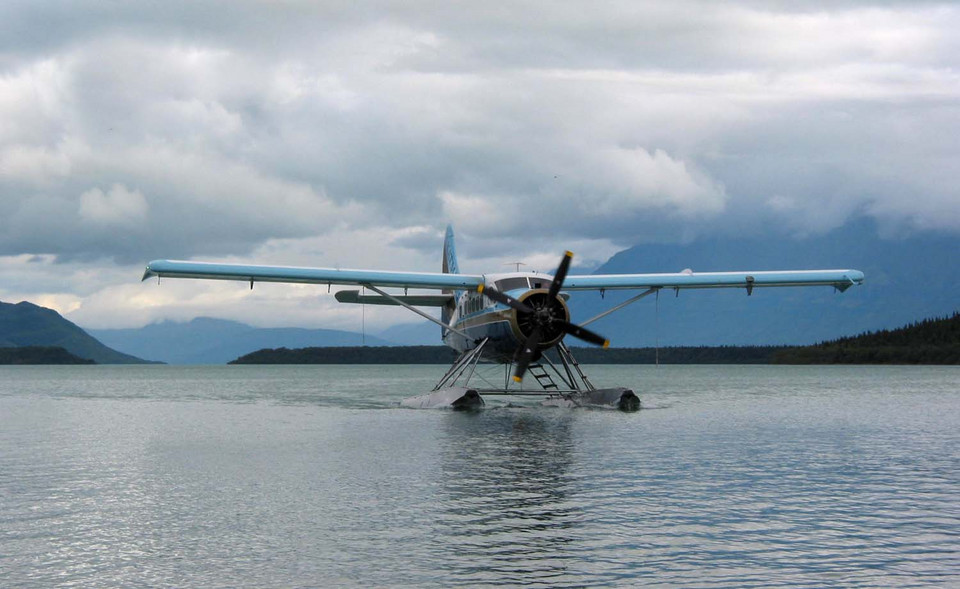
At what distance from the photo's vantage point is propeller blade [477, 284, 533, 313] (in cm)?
2677

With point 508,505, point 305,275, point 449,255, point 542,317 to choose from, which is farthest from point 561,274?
point 449,255

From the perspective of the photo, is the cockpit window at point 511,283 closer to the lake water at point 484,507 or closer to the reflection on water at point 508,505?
the lake water at point 484,507

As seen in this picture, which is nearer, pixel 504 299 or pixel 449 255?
pixel 504 299

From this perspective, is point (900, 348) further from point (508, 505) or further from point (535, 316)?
point (508, 505)

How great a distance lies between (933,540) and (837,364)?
168259 millimetres

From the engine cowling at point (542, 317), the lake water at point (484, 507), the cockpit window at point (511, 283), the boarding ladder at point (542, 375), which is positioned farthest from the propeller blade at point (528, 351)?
the cockpit window at point (511, 283)

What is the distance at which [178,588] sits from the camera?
9.41 meters

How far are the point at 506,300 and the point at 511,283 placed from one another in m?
1.27

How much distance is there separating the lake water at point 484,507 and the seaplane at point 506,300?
9.02 ft

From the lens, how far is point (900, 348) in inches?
6275

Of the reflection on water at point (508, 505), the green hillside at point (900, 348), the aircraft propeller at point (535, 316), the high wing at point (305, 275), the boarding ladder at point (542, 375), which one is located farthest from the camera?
the green hillside at point (900, 348)

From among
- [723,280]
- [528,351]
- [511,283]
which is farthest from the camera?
[723,280]

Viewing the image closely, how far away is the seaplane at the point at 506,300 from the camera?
26984 millimetres

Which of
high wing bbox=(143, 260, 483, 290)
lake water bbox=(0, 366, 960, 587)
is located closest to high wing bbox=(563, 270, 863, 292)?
high wing bbox=(143, 260, 483, 290)
